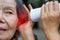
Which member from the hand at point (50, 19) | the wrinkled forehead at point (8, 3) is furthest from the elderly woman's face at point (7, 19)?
the hand at point (50, 19)

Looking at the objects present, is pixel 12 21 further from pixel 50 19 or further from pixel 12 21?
pixel 50 19

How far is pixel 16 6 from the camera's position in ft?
4.96

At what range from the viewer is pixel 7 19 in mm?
1424

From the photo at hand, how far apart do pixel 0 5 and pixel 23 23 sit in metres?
0.26

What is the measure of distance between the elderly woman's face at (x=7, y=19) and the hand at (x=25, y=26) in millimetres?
111

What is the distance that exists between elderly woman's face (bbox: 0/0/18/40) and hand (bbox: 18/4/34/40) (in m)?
0.11

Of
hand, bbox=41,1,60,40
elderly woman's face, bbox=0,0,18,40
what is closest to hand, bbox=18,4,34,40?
elderly woman's face, bbox=0,0,18,40

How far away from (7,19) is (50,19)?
289mm

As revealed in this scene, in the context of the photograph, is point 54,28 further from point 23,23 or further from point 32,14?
point 23,23

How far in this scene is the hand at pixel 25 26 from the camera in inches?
60.7

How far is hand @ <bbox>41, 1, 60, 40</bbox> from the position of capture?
4.18ft

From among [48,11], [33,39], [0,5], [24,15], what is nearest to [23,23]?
[24,15]

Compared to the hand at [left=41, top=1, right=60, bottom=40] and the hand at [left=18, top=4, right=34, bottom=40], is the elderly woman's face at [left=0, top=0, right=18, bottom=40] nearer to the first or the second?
the hand at [left=18, top=4, right=34, bottom=40]

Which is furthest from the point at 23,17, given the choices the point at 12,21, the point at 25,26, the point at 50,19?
the point at 50,19
